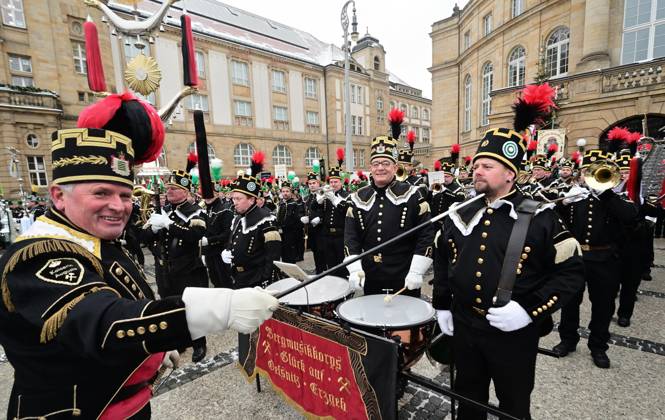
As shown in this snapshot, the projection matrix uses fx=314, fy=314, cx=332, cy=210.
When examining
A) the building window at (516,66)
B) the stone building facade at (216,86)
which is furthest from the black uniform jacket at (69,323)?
the building window at (516,66)

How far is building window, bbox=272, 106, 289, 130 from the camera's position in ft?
118

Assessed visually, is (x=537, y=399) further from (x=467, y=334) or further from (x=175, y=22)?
(x=175, y=22)

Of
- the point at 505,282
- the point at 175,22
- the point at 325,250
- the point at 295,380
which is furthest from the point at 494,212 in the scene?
the point at 175,22

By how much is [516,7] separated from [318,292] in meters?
25.5

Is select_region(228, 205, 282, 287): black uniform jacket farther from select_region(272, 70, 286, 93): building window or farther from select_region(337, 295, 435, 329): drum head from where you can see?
select_region(272, 70, 286, 93): building window

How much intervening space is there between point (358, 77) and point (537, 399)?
147ft

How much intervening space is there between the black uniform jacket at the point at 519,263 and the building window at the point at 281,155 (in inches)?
1371

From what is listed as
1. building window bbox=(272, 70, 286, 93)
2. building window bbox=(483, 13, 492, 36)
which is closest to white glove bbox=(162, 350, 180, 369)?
building window bbox=(483, 13, 492, 36)

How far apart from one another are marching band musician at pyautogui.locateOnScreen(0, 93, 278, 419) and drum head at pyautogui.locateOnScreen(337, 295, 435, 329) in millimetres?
1170

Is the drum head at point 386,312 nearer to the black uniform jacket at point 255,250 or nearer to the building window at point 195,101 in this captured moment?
the black uniform jacket at point 255,250

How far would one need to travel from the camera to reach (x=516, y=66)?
20.7 m

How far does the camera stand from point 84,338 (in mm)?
1116

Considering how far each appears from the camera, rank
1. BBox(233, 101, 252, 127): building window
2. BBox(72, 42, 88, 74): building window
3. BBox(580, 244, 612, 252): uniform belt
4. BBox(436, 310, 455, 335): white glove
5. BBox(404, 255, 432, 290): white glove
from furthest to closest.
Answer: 1. BBox(233, 101, 252, 127): building window
2. BBox(72, 42, 88, 74): building window
3. BBox(580, 244, 612, 252): uniform belt
4. BBox(404, 255, 432, 290): white glove
5. BBox(436, 310, 455, 335): white glove

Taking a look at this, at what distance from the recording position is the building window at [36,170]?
20781mm
